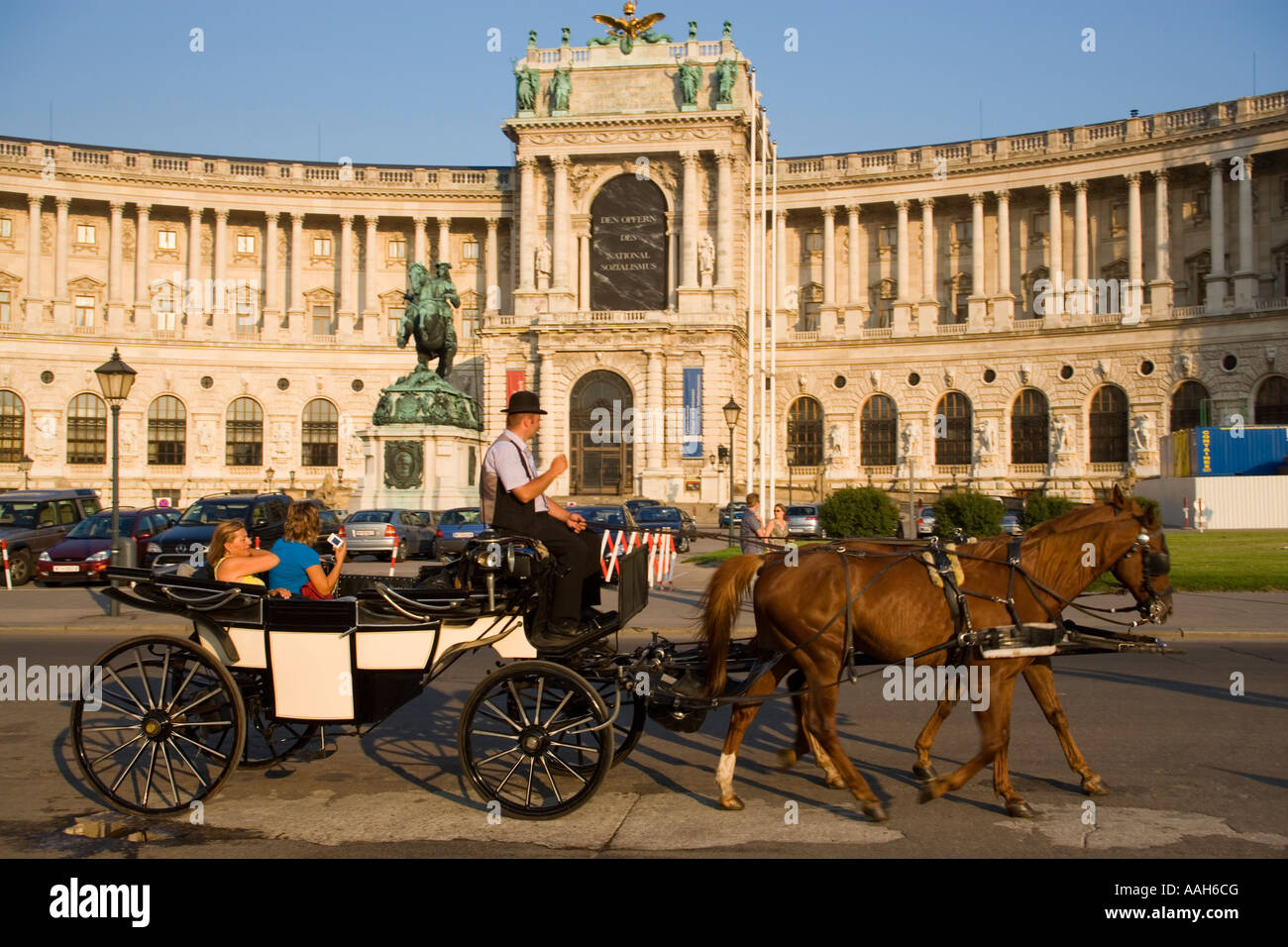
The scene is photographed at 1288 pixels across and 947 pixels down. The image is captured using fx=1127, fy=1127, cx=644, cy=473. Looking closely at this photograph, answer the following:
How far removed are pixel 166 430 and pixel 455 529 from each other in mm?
40819

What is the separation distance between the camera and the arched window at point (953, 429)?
63.4 meters

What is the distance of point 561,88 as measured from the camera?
62188mm

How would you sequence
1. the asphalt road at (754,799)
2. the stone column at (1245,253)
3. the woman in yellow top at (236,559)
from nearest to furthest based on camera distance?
1. the asphalt road at (754,799)
2. the woman in yellow top at (236,559)
3. the stone column at (1245,253)

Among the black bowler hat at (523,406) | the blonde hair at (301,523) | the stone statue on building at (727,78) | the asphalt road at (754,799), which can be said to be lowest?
the asphalt road at (754,799)

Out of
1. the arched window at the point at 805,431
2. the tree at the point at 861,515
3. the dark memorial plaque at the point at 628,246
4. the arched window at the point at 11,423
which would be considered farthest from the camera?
the arched window at the point at 805,431

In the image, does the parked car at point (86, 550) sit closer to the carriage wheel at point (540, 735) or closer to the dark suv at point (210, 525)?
the dark suv at point (210, 525)

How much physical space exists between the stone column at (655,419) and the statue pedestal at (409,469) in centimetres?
1853

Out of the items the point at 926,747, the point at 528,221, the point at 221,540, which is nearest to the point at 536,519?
the point at 221,540

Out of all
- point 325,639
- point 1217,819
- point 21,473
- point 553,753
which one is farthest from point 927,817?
point 21,473

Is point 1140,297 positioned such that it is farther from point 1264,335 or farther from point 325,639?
point 325,639

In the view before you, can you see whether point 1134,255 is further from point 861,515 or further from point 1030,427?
point 861,515

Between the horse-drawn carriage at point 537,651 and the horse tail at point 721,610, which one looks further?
the horse tail at point 721,610

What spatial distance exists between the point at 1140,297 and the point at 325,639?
6057 cm

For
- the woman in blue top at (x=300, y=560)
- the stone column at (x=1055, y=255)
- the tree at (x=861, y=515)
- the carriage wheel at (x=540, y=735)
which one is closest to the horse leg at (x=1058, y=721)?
the carriage wheel at (x=540, y=735)
